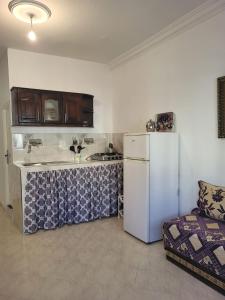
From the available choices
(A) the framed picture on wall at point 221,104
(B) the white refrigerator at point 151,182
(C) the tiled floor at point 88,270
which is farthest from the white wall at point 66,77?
(A) the framed picture on wall at point 221,104

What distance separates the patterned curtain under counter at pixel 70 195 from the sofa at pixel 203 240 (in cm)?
161

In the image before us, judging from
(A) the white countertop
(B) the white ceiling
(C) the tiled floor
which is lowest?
(C) the tiled floor

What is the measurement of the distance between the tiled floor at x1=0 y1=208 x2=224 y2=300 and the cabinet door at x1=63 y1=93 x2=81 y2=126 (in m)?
1.90

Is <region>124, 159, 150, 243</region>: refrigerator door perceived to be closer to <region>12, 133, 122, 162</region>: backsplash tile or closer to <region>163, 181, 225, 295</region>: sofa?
<region>163, 181, 225, 295</region>: sofa

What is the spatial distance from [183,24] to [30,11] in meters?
1.89

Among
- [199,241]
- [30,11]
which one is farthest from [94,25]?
[199,241]

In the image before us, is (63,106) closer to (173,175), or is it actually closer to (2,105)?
(2,105)

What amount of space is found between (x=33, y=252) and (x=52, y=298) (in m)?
0.96

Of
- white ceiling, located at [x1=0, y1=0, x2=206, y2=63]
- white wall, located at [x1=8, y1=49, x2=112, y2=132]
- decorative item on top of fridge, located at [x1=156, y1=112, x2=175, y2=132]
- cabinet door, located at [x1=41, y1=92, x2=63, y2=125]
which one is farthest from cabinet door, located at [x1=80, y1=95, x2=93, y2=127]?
decorative item on top of fridge, located at [x1=156, y1=112, x2=175, y2=132]

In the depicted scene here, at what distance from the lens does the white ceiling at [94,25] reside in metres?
2.74

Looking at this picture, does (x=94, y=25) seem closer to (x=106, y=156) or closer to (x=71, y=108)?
(x=71, y=108)

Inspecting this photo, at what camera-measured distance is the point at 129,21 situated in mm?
3129

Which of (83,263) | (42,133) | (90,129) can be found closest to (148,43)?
(90,129)

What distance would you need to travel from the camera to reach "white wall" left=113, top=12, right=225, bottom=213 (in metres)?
2.87
